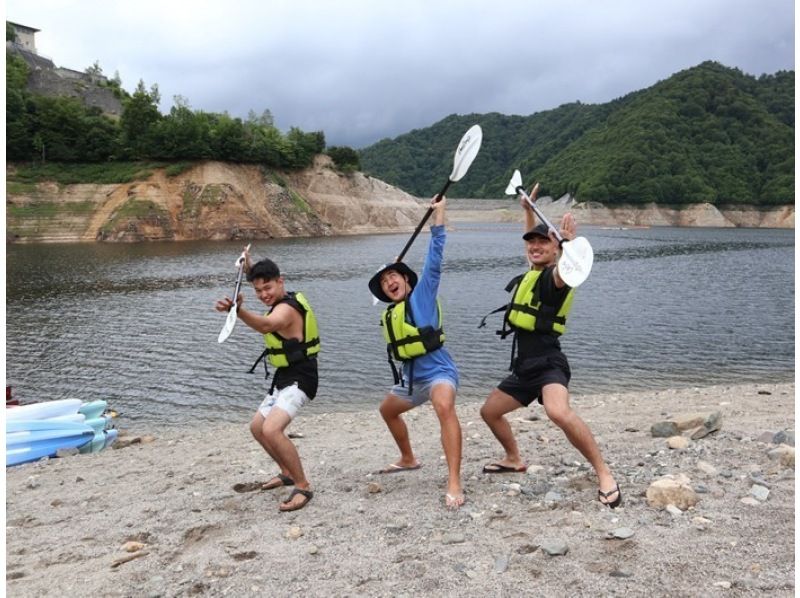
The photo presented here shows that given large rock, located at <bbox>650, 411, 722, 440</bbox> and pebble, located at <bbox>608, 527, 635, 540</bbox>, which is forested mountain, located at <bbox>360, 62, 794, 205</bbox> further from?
pebble, located at <bbox>608, 527, 635, 540</bbox>

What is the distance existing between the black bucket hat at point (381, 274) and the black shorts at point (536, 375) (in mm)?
1298

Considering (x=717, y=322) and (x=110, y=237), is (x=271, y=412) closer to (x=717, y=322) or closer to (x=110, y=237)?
(x=717, y=322)

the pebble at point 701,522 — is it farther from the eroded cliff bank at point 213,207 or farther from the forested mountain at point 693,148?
the forested mountain at point 693,148

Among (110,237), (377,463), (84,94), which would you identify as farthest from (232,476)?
(84,94)

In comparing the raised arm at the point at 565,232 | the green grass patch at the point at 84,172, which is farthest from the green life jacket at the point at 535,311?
the green grass patch at the point at 84,172

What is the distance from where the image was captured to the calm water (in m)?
14.3

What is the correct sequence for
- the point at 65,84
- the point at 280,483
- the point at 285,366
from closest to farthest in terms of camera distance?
1. the point at 285,366
2. the point at 280,483
3. the point at 65,84

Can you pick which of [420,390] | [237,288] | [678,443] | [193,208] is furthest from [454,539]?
[193,208]

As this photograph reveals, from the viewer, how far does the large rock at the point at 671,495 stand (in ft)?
16.1

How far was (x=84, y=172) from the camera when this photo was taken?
7250cm

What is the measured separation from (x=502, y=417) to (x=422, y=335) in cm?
123

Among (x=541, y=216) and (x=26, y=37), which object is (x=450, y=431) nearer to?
(x=541, y=216)

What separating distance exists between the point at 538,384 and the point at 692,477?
5.10 ft

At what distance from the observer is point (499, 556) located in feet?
14.5
